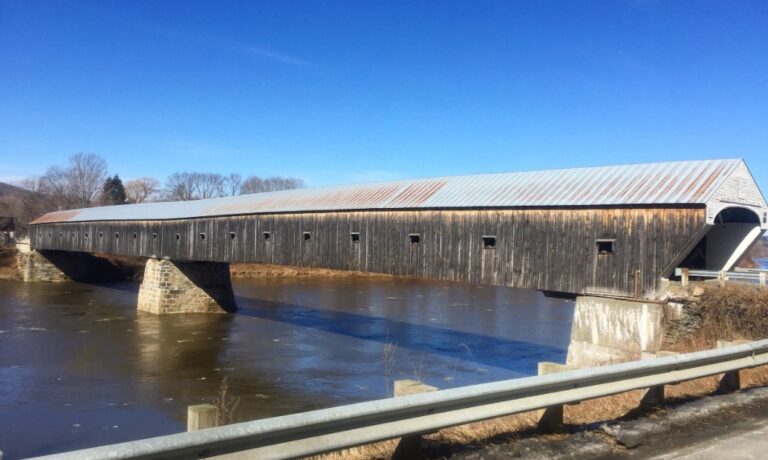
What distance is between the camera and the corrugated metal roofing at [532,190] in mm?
11305

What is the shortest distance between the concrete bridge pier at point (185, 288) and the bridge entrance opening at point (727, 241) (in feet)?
70.2

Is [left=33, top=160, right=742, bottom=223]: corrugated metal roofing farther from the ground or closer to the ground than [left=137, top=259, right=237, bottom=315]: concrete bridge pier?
farther from the ground

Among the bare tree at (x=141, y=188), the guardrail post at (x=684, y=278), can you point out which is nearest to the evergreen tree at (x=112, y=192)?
the bare tree at (x=141, y=188)

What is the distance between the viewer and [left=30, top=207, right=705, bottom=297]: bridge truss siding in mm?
11312

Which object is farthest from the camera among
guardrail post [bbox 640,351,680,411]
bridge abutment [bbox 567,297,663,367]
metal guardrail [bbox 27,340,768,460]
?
bridge abutment [bbox 567,297,663,367]

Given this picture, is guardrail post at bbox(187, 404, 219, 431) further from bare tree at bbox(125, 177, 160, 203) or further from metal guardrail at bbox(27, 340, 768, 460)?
bare tree at bbox(125, 177, 160, 203)

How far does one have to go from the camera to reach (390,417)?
347 cm

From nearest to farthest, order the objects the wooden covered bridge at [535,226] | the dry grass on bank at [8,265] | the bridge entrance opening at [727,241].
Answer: the wooden covered bridge at [535,226]
the bridge entrance opening at [727,241]
the dry grass on bank at [8,265]

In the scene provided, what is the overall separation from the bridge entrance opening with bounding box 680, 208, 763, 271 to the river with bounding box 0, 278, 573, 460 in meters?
5.25

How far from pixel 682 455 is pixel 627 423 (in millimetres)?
672

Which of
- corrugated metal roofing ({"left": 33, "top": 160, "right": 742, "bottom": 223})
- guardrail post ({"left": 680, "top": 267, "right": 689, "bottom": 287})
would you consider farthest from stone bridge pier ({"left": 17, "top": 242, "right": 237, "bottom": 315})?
guardrail post ({"left": 680, "top": 267, "right": 689, "bottom": 287})

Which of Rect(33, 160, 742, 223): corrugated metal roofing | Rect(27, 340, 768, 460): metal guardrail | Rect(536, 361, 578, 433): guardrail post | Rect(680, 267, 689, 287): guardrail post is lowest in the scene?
Rect(536, 361, 578, 433): guardrail post

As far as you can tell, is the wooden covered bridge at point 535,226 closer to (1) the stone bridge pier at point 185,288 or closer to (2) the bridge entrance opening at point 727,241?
(2) the bridge entrance opening at point 727,241

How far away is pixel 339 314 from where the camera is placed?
27.8m
